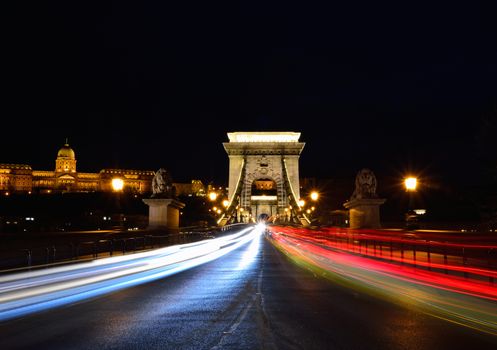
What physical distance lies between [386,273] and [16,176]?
18754 centimetres

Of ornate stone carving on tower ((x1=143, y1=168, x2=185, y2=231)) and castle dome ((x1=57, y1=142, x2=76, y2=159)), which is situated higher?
castle dome ((x1=57, y1=142, x2=76, y2=159))

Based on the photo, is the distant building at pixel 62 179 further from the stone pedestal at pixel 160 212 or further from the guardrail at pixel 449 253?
the guardrail at pixel 449 253

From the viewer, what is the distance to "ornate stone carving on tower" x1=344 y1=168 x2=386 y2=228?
30.2m

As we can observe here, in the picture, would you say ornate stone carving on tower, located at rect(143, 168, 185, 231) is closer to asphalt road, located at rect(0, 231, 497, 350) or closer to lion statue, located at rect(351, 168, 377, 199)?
lion statue, located at rect(351, 168, 377, 199)

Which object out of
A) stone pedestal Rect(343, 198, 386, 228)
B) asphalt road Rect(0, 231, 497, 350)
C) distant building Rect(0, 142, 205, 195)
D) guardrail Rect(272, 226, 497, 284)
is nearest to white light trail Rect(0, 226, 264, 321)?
asphalt road Rect(0, 231, 497, 350)

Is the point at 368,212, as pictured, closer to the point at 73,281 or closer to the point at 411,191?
the point at 411,191

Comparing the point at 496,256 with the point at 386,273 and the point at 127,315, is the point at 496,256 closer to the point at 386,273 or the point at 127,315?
the point at 386,273

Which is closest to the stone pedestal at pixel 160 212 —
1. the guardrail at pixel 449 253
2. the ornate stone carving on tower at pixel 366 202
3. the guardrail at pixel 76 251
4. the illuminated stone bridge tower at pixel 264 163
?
the guardrail at pixel 76 251

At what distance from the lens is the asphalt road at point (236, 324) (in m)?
7.32

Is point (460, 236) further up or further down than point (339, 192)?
further down

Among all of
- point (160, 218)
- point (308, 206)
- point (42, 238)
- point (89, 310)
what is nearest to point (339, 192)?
point (308, 206)

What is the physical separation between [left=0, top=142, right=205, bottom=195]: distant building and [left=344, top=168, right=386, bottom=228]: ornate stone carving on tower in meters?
157

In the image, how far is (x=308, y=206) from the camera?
108688 millimetres

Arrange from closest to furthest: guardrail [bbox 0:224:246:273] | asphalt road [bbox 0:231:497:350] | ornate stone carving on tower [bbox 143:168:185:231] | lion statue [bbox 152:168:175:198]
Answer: asphalt road [bbox 0:231:497:350] < guardrail [bbox 0:224:246:273] < ornate stone carving on tower [bbox 143:168:185:231] < lion statue [bbox 152:168:175:198]
